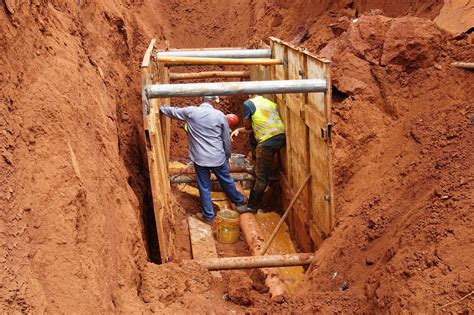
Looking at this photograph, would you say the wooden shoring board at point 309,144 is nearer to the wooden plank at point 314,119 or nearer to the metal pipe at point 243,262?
the wooden plank at point 314,119

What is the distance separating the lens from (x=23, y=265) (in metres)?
3.19

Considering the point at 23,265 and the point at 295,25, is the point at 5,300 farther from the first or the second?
the point at 295,25

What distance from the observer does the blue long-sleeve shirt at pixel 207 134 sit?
8.17m

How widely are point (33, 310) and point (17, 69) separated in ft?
6.37

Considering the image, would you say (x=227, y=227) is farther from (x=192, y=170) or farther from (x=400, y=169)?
(x=400, y=169)

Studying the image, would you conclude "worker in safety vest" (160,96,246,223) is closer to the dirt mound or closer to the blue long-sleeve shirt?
the blue long-sleeve shirt

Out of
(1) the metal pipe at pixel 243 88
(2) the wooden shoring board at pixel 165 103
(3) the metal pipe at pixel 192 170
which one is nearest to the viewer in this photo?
(1) the metal pipe at pixel 243 88

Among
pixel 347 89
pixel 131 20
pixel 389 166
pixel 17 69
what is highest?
pixel 131 20

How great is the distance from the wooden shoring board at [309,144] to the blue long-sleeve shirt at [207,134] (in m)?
0.98

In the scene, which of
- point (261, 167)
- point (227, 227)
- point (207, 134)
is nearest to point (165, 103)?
point (207, 134)

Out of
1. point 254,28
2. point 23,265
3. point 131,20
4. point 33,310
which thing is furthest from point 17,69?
point 254,28

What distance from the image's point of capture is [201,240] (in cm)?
785

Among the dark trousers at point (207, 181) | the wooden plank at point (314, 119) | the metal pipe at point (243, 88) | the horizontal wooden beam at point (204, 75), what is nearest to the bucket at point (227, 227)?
the dark trousers at point (207, 181)

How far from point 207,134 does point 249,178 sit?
5.19ft
